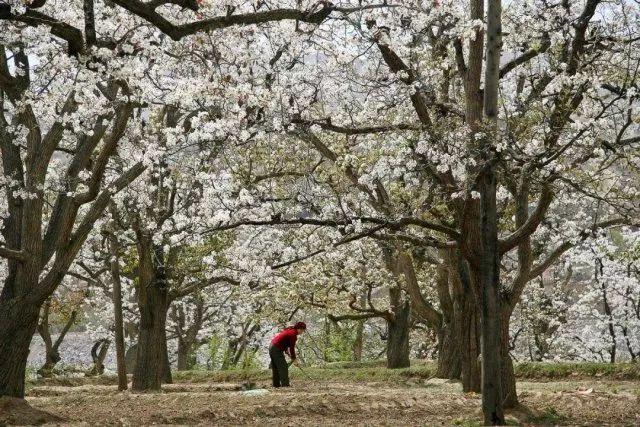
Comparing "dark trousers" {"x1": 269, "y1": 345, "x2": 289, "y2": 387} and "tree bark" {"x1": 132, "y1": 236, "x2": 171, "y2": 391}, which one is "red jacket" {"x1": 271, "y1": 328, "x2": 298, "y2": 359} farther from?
"tree bark" {"x1": 132, "y1": 236, "x2": 171, "y2": 391}

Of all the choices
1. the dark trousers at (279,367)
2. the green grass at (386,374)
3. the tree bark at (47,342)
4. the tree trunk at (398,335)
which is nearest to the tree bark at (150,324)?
the dark trousers at (279,367)

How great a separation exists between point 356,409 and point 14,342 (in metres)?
5.57

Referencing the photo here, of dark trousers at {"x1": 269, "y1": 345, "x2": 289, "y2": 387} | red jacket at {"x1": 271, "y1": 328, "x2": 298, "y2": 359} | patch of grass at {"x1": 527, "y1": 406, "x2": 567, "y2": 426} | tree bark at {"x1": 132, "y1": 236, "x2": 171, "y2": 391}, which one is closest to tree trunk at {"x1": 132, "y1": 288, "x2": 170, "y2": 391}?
tree bark at {"x1": 132, "y1": 236, "x2": 171, "y2": 391}

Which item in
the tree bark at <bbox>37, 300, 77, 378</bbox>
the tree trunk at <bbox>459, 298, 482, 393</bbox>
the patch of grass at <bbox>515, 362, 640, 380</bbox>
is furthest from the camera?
the tree bark at <bbox>37, 300, 77, 378</bbox>

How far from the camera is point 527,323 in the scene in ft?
99.3

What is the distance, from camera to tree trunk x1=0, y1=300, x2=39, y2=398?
11.9 m

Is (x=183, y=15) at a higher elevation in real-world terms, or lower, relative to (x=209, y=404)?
higher

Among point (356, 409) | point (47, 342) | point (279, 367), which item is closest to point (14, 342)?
point (356, 409)

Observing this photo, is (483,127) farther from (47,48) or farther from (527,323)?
(527,323)

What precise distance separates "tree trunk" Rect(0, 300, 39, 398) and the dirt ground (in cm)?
71

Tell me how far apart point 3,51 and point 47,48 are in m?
2.35

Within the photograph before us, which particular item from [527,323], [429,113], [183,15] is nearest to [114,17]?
[183,15]

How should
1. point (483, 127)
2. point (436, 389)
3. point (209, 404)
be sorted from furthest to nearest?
point (436, 389) → point (209, 404) → point (483, 127)

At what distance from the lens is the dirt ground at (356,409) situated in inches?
444
